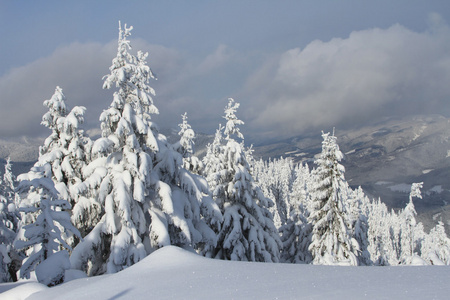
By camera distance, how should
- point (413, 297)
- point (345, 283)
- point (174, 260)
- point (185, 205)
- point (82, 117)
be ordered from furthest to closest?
point (82, 117)
point (185, 205)
point (174, 260)
point (345, 283)
point (413, 297)

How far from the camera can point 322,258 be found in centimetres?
2077

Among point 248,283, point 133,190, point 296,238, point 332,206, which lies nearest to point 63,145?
point 133,190

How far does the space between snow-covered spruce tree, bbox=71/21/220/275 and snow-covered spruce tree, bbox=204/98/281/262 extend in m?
3.25

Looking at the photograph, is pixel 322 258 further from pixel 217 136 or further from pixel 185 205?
pixel 217 136

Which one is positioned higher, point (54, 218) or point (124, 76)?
point (124, 76)

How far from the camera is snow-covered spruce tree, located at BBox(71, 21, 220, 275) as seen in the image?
37.1 ft

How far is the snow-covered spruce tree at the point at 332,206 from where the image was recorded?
20531 millimetres

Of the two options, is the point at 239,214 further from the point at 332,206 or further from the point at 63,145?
the point at 63,145

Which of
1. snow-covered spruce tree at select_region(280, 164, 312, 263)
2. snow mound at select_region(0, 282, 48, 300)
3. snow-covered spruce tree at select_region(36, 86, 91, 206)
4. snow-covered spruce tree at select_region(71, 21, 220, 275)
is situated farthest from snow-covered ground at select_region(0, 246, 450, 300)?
snow-covered spruce tree at select_region(280, 164, 312, 263)

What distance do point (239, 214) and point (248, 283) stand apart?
43.0 feet

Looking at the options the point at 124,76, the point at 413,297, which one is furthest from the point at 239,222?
the point at 413,297

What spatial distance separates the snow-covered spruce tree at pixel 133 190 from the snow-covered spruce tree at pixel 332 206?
9.89 metres

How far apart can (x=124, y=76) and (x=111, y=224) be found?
6.12 metres

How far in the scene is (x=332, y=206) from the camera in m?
20.9
